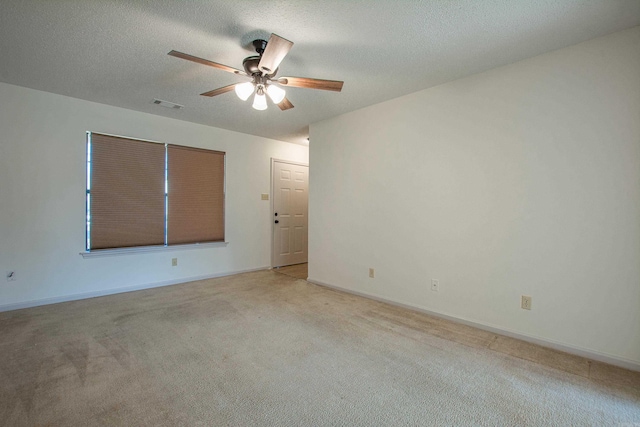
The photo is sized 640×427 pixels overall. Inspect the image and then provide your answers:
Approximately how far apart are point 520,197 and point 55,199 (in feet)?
16.1

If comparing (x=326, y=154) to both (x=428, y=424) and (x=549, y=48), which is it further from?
(x=428, y=424)

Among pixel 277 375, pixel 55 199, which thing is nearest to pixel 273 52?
pixel 277 375

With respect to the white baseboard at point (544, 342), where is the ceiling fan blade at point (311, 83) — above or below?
above

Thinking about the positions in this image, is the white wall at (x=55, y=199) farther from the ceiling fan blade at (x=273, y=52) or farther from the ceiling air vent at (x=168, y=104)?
the ceiling fan blade at (x=273, y=52)

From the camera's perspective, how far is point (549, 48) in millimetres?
2328

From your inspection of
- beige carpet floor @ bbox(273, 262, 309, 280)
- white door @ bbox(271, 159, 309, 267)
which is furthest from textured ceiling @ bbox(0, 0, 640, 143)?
beige carpet floor @ bbox(273, 262, 309, 280)

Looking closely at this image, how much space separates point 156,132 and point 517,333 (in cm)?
485

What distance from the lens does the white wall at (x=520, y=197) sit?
2115 mm

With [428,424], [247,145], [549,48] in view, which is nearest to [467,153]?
[549,48]

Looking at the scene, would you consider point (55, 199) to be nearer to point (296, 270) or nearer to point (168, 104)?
point (168, 104)

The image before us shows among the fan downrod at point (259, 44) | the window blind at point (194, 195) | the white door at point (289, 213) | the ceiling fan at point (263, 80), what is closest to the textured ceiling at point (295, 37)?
the fan downrod at point (259, 44)

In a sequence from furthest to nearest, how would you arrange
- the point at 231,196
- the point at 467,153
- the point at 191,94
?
the point at 231,196 < the point at 191,94 < the point at 467,153

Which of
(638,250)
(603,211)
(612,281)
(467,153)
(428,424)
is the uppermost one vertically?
(467,153)

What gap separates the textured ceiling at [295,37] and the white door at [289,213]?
254cm
